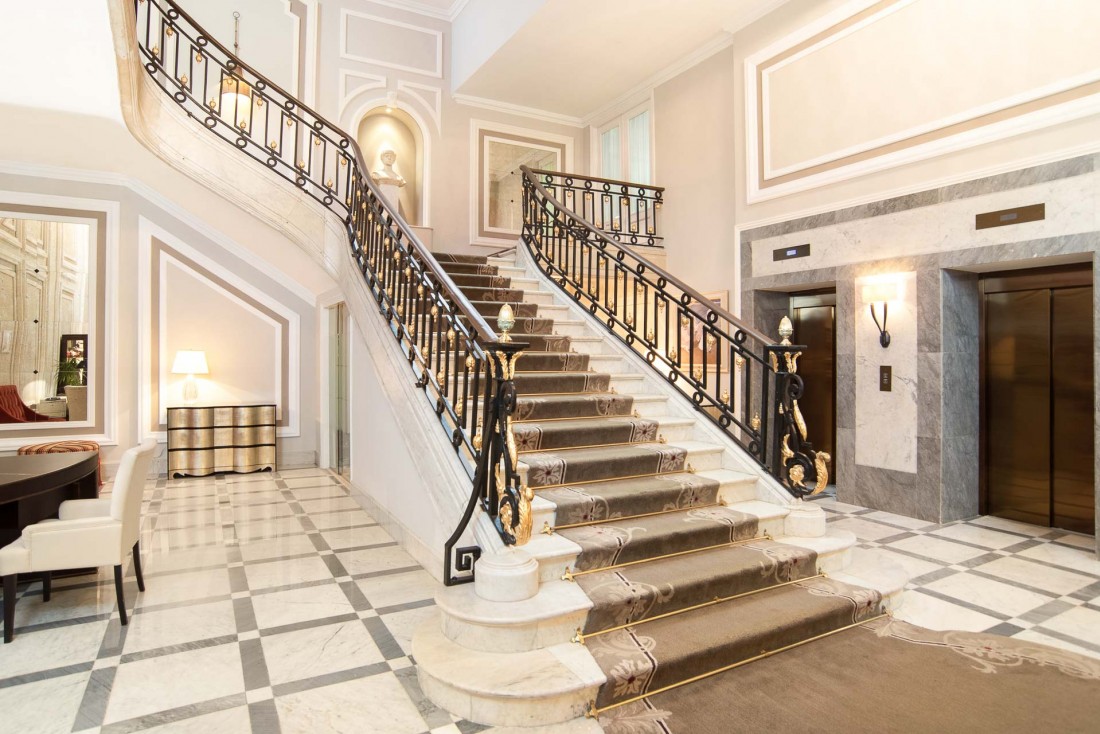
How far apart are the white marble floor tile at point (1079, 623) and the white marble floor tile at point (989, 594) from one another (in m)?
0.13

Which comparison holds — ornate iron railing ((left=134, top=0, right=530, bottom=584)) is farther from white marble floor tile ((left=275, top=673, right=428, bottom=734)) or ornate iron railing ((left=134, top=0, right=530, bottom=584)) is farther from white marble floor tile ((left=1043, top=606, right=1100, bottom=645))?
white marble floor tile ((left=1043, top=606, right=1100, bottom=645))

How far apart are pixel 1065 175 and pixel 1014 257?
23.0 inches

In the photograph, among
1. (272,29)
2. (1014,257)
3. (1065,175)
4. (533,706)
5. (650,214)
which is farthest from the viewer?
(650,214)

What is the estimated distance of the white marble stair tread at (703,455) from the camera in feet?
13.2

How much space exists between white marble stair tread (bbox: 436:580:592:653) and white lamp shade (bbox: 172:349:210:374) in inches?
211

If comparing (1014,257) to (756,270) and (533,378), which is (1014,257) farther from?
(533,378)

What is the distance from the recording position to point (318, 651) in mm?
2732

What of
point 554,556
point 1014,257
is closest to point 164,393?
point 554,556

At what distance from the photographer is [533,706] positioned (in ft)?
7.15

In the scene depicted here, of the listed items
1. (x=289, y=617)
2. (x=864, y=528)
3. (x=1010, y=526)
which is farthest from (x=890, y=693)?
(x=1010, y=526)

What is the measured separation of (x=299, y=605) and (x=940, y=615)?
3337 millimetres

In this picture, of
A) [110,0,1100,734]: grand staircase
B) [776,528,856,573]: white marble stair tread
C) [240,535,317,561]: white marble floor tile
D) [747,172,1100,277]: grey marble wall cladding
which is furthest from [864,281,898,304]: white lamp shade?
[240,535,317,561]: white marble floor tile

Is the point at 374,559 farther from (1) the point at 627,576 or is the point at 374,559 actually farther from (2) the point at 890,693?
(2) the point at 890,693

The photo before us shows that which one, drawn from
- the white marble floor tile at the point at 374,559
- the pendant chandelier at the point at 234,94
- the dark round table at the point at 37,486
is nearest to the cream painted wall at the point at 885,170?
the white marble floor tile at the point at 374,559
